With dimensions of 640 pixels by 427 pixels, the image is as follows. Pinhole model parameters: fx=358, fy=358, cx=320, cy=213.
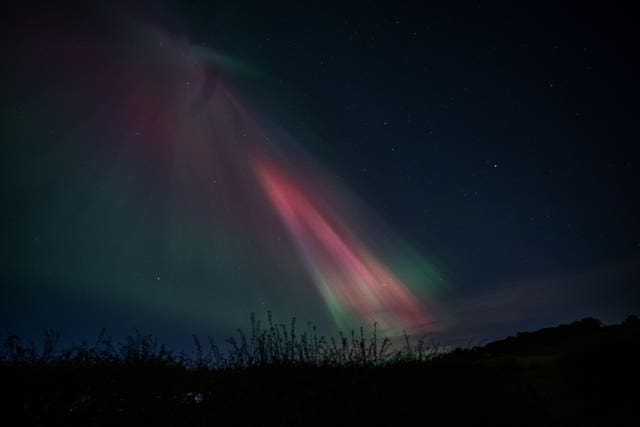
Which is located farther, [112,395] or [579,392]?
[112,395]

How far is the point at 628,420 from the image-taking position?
473 centimetres

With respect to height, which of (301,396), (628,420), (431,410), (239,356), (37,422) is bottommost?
(628,420)

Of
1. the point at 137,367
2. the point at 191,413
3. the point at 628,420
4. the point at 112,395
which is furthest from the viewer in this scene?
the point at 137,367

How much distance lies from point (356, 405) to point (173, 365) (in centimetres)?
571

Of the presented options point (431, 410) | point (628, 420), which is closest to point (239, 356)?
point (431, 410)

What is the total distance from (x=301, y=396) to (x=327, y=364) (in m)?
2.71

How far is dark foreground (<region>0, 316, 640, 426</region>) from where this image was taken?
5.45 metres

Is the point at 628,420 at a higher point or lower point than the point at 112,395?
lower

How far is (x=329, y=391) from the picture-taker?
6555 mm

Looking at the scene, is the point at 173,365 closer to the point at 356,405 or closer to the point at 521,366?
the point at 356,405

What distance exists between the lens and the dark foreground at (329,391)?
5.45 metres

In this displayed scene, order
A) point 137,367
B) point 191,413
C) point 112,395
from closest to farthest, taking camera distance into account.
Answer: point 191,413
point 112,395
point 137,367

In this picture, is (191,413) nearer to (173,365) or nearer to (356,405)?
(356,405)

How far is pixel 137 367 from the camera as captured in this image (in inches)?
350
